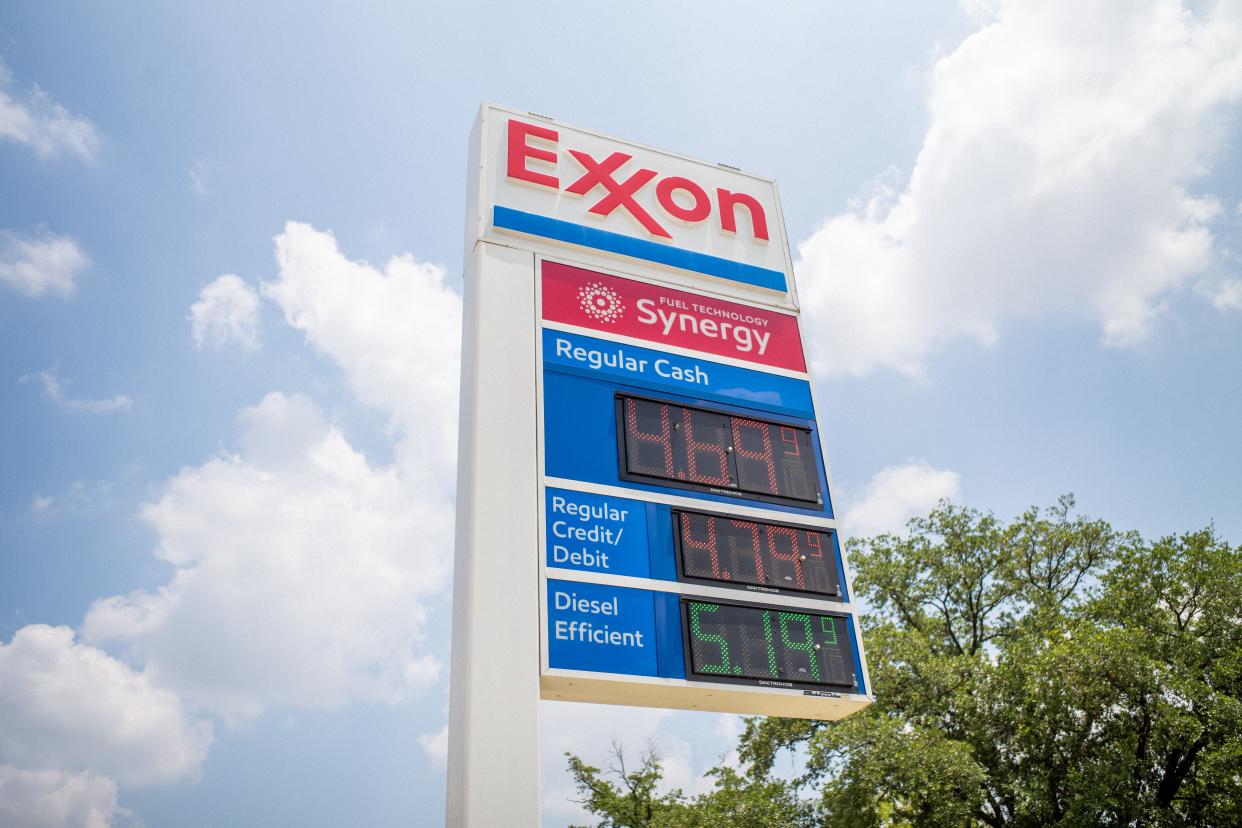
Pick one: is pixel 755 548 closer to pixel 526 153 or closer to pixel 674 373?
pixel 674 373

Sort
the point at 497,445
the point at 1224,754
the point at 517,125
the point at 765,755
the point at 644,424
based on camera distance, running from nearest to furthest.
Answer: the point at 497,445 → the point at 644,424 → the point at 517,125 → the point at 1224,754 → the point at 765,755

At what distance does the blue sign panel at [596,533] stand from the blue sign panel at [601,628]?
18 centimetres

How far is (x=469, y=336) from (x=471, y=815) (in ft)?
13.2

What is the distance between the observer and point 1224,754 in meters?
14.8

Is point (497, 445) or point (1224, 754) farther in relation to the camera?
point (1224, 754)

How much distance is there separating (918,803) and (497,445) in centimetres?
1221


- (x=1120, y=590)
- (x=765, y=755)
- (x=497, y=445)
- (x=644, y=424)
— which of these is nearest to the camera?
(x=497, y=445)

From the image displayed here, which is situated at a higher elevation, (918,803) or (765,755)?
(765,755)

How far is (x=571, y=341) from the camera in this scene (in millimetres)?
8695

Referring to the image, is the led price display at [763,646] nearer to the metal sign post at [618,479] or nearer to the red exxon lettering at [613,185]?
the metal sign post at [618,479]

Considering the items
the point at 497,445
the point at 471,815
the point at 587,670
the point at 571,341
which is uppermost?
the point at 571,341

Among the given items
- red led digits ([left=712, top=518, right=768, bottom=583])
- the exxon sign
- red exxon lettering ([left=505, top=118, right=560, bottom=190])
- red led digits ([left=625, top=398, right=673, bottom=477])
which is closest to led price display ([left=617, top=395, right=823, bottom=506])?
red led digits ([left=625, top=398, right=673, bottom=477])

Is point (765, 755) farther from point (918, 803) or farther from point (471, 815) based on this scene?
point (471, 815)

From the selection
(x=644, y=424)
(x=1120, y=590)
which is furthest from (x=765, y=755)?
(x=644, y=424)
